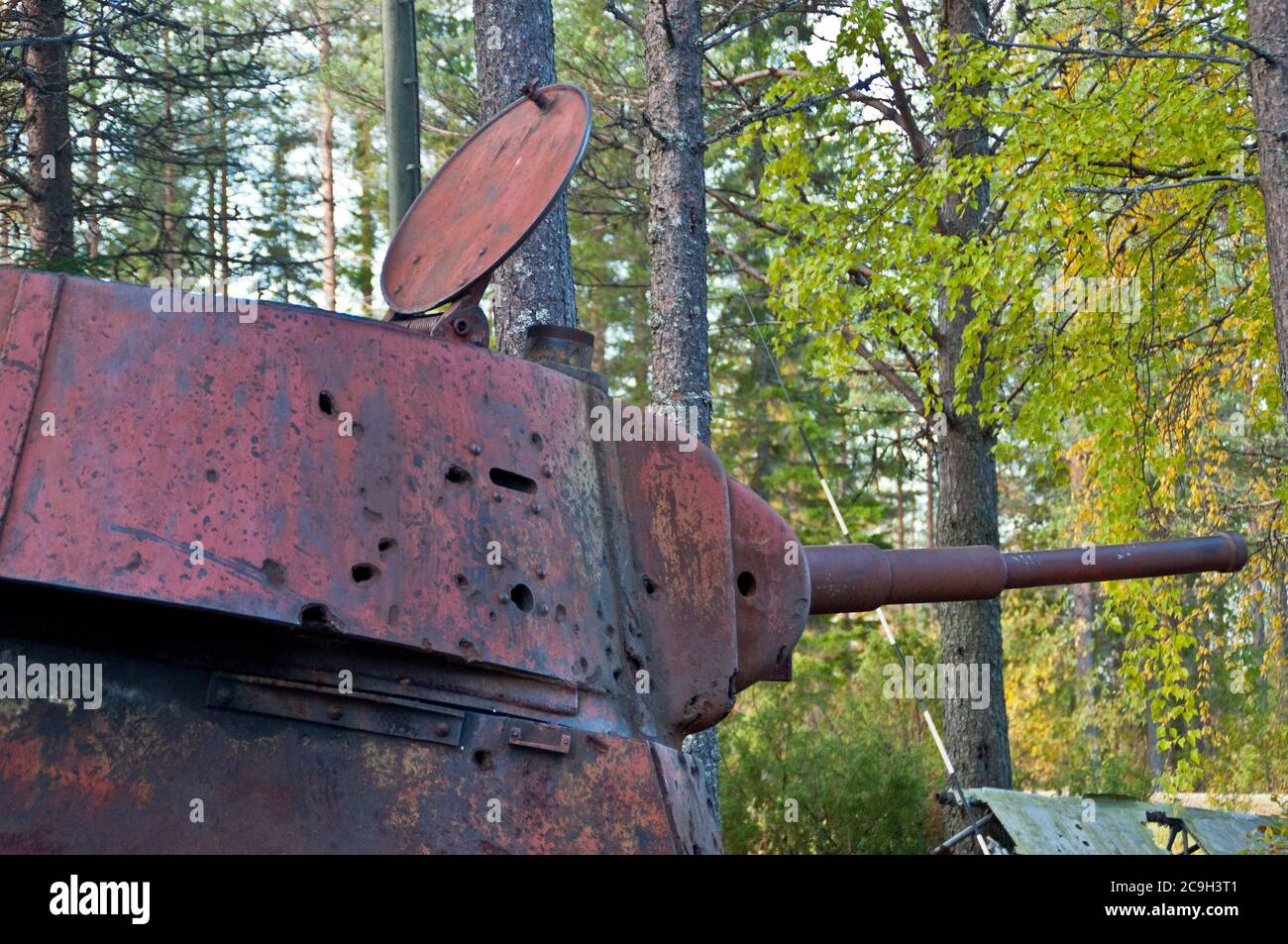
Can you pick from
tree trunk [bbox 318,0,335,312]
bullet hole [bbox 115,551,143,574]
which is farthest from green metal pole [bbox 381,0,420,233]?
tree trunk [bbox 318,0,335,312]

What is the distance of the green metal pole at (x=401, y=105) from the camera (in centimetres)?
775

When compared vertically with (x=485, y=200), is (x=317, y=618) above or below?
below

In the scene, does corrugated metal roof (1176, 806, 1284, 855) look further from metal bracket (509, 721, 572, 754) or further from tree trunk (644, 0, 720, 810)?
metal bracket (509, 721, 572, 754)

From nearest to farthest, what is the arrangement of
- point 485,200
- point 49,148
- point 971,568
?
point 485,200
point 971,568
point 49,148

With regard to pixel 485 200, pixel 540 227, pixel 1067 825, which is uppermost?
pixel 540 227

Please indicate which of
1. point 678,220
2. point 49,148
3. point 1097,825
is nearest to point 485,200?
point 678,220

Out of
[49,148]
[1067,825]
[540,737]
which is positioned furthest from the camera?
[49,148]

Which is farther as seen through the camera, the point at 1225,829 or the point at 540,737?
the point at 1225,829

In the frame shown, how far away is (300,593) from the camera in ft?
9.91

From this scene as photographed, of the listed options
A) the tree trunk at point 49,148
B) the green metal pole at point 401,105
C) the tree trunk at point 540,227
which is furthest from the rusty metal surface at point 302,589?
the tree trunk at point 49,148

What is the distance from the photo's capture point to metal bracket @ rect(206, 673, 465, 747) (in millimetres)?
3086

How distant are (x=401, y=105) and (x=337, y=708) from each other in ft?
17.8

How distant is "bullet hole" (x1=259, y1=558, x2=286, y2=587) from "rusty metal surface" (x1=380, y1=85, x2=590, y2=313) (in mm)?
1018

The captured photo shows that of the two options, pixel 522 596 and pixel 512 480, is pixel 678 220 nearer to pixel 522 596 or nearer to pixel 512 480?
pixel 512 480
